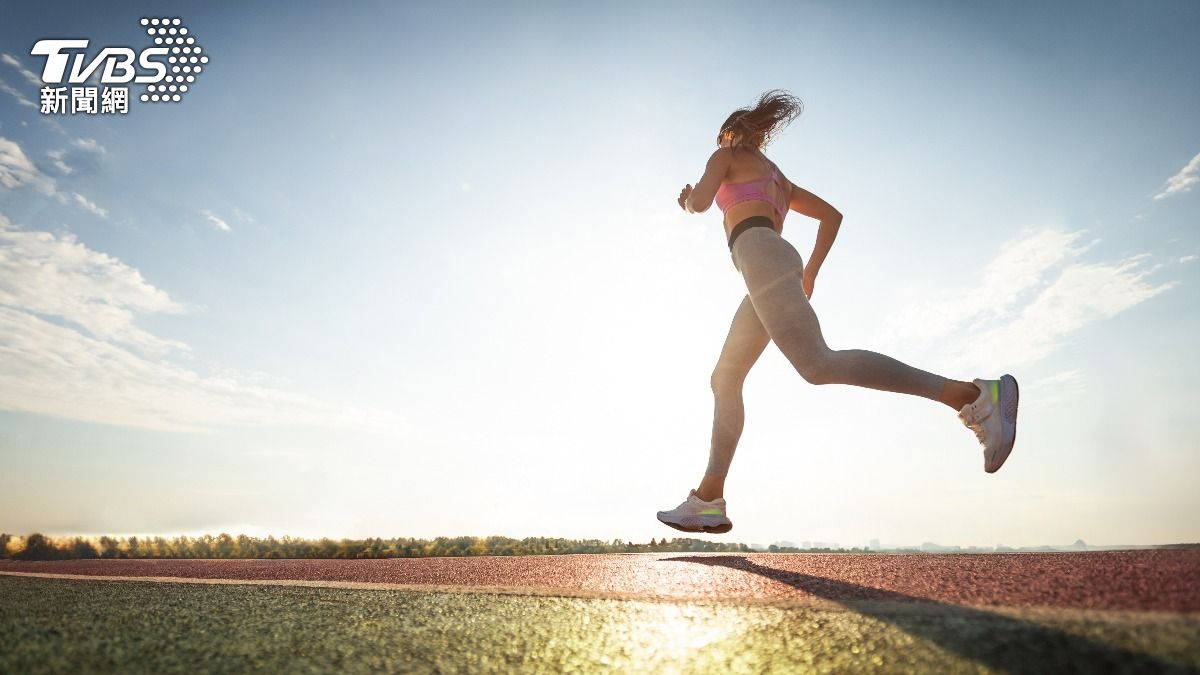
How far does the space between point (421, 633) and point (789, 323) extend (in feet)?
8.18

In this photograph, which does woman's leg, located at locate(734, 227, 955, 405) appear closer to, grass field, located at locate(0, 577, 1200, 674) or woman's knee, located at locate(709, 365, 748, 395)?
woman's knee, located at locate(709, 365, 748, 395)

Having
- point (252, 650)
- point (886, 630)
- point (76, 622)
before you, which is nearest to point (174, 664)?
point (252, 650)

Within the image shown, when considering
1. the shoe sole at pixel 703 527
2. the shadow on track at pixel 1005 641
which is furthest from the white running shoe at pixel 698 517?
the shadow on track at pixel 1005 641

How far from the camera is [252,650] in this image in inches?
68.4

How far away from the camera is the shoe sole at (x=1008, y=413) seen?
11.5 ft

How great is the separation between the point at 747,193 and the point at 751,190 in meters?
0.03

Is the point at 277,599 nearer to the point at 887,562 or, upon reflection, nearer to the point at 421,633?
the point at 421,633

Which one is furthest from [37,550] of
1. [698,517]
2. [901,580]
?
[901,580]

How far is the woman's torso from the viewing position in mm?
4234

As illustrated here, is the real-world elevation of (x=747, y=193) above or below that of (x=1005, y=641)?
above

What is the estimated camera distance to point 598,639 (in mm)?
1828

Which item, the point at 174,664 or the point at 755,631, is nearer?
the point at 174,664

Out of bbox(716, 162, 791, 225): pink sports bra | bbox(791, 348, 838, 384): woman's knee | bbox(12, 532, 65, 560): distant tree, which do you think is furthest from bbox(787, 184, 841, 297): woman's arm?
bbox(12, 532, 65, 560): distant tree

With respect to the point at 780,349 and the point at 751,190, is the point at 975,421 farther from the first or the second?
the point at 751,190
